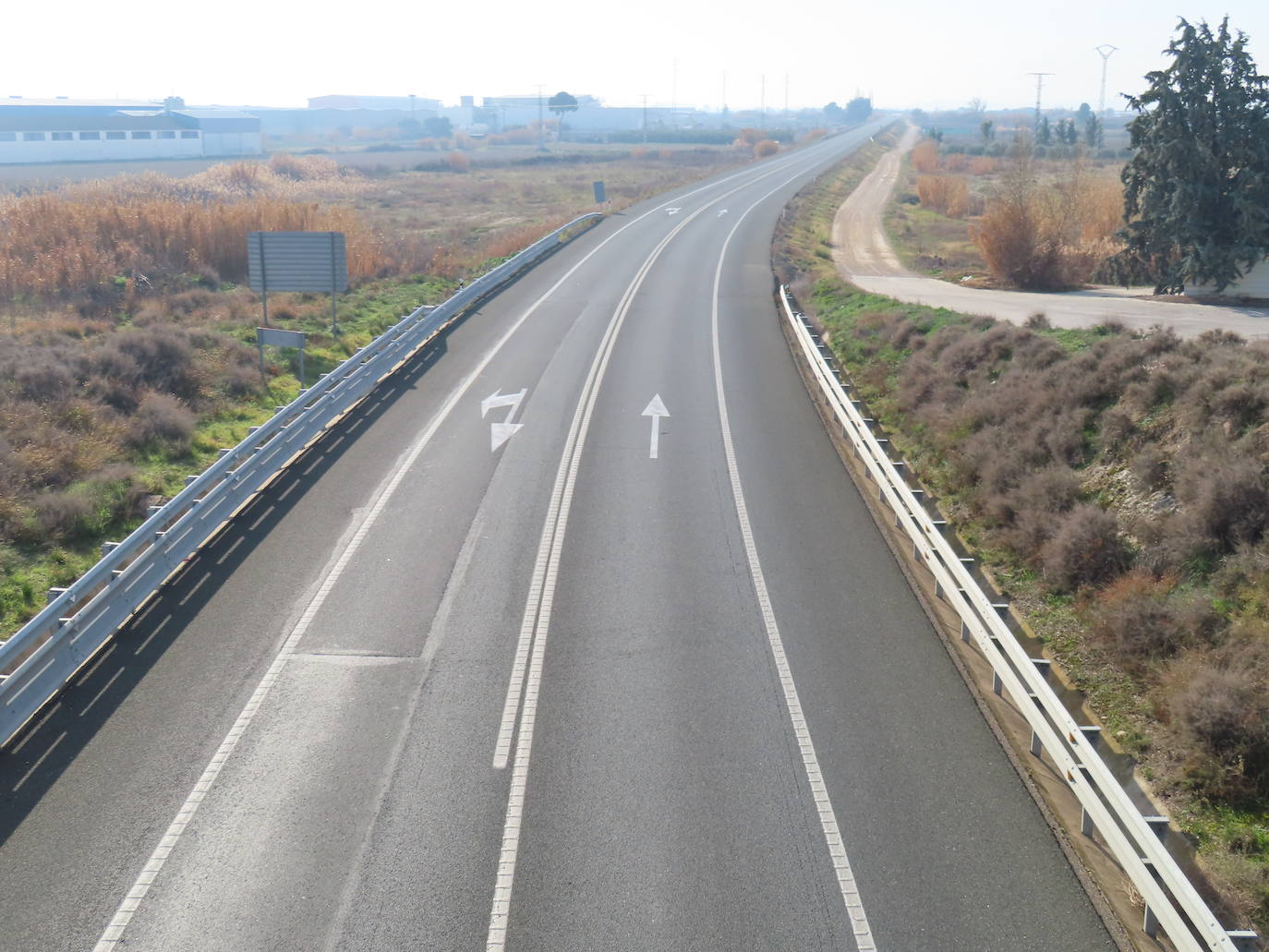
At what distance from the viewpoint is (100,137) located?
356 ft

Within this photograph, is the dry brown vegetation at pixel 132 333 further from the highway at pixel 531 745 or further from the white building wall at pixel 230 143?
the white building wall at pixel 230 143

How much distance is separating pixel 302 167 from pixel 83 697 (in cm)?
9168

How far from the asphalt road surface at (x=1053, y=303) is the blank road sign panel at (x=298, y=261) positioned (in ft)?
49.6

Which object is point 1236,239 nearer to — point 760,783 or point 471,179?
point 760,783

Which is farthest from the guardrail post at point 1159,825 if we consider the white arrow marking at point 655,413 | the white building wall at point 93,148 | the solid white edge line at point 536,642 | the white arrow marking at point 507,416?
the white building wall at point 93,148

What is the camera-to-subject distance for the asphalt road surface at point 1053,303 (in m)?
26.0

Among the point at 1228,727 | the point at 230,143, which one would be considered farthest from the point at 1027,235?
the point at 230,143

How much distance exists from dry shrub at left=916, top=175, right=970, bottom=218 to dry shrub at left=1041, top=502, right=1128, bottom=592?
52.7 m

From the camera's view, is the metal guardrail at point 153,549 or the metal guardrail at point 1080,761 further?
the metal guardrail at point 153,549

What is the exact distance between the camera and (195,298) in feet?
94.7

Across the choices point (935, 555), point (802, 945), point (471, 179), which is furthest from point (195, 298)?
point (471, 179)

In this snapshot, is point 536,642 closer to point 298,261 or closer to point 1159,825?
point 1159,825

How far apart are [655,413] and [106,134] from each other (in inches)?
4323

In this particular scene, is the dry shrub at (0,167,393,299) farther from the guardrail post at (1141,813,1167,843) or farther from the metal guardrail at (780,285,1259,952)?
the guardrail post at (1141,813,1167,843)
